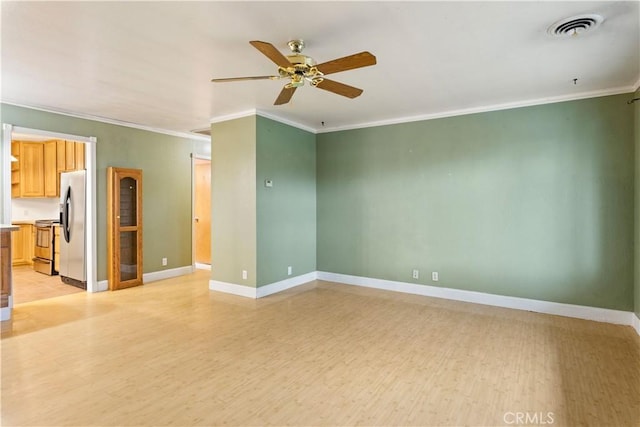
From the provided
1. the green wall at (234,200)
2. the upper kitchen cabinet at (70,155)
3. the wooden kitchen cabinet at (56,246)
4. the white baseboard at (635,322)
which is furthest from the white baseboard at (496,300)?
the wooden kitchen cabinet at (56,246)

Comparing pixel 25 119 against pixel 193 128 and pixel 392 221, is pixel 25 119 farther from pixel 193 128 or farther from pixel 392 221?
pixel 392 221

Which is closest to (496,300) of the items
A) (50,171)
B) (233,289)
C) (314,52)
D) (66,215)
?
(233,289)

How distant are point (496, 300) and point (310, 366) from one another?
2.91 meters

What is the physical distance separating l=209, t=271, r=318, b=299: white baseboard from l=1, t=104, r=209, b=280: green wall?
4.60 feet

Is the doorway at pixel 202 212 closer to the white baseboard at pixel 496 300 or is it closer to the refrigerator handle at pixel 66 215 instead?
the refrigerator handle at pixel 66 215

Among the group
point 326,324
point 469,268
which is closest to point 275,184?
point 326,324

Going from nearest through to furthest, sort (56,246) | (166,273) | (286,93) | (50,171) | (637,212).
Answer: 1. (286,93)
2. (637,212)
3. (166,273)
4. (56,246)
5. (50,171)

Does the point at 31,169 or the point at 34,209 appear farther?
the point at 34,209

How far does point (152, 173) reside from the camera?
5758mm

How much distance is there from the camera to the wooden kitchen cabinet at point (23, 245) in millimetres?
7008

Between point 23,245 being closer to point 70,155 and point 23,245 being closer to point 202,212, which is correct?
point 70,155

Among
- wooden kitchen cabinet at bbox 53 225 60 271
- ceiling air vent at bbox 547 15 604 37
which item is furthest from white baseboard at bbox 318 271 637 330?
wooden kitchen cabinet at bbox 53 225 60 271

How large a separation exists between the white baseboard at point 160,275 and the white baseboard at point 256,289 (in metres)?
1.23

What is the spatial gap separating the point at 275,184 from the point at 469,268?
298 centimetres
